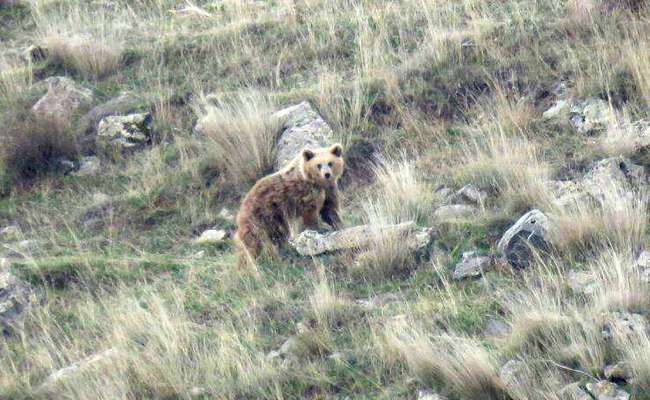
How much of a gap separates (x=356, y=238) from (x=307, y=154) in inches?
58.4

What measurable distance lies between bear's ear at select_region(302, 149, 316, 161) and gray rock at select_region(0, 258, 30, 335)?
9.58ft

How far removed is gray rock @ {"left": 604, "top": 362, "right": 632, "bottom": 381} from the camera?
21.8 ft

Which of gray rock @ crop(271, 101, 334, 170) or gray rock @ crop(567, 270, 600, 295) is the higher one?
gray rock @ crop(567, 270, 600, 295)

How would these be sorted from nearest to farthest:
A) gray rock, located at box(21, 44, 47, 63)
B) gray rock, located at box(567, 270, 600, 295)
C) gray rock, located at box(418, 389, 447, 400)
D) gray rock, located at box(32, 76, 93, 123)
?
gray rock, located at box(418, 389, 447, 400) → gray rock, located at box(567, 270, 600, 295) → gray rock, located at box(32, 76, 93, 123) → gray rock, located at box(21, 44, 47, 63)

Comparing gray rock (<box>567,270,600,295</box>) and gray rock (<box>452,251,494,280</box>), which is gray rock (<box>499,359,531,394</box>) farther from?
gray rock (<box>452,251,494,280</box>)

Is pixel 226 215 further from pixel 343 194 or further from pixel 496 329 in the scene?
pixel 496 329

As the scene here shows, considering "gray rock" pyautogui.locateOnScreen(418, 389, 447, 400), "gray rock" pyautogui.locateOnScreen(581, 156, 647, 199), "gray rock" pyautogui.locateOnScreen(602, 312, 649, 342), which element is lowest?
"gray rock" pyautogui.locateOnScreen(418, 389, 447, 400)

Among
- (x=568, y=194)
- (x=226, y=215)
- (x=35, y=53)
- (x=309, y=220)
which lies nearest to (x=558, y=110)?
(x=568, y=194)

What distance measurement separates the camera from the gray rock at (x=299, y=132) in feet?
40.4

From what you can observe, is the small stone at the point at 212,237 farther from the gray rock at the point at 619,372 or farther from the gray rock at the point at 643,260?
the gray rock at the point at 619,372

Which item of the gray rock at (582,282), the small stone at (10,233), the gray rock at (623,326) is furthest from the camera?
the small stone at (10,233)

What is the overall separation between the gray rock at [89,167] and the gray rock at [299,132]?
7.34 feet

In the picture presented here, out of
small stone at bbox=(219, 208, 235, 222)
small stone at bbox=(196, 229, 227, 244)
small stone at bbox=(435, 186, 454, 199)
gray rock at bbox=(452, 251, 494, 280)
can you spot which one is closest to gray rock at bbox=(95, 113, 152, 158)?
small stone at bbox=(219, 208, 235, 222)

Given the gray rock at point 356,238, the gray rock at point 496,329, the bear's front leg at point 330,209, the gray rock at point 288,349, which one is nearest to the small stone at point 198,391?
the gray rock at point 288,349
